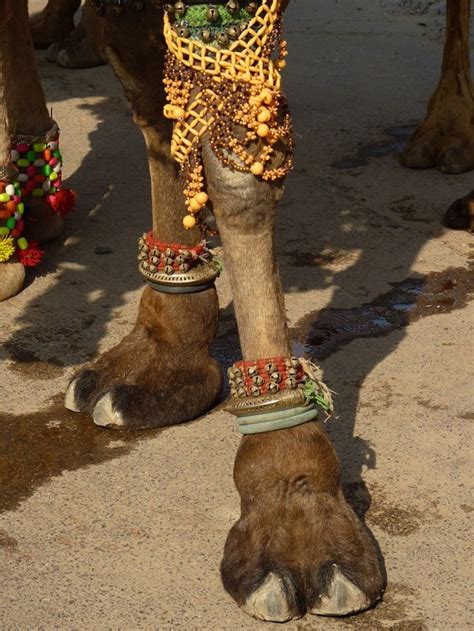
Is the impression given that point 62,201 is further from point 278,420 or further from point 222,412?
point 278,420

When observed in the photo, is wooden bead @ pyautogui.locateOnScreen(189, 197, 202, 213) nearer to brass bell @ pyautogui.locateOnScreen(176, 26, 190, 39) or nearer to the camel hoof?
brass bell @ pyautogui.locateOnScreen(176, 26, 190, 39)

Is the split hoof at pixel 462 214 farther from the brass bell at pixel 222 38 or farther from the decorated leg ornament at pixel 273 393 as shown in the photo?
the brass bell at pixel 222 38

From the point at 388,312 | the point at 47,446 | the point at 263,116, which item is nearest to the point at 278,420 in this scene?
the point at 263,116

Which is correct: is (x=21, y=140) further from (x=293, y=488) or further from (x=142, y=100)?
(x=293, y=488)

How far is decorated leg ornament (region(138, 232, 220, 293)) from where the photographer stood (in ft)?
11.5

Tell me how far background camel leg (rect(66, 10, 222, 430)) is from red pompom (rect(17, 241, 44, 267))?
0.88 m

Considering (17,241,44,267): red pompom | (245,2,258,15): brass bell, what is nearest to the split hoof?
(17,241,44,267): red pompom

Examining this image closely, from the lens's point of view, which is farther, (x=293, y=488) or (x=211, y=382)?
(x=211, y=382)

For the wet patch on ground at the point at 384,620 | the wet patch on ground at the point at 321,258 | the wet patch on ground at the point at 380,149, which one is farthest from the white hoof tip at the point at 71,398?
the wet patch on ground at the point at 380,149

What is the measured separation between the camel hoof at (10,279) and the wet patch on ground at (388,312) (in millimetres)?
923

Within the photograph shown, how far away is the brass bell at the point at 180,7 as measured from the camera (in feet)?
8.68

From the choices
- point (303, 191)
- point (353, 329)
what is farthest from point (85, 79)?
point (353, 329)

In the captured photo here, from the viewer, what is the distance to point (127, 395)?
344cm

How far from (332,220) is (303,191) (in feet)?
1.10
